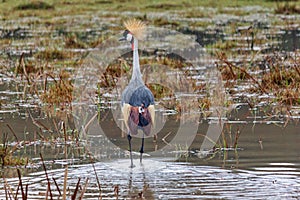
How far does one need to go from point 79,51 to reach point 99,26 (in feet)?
22.3

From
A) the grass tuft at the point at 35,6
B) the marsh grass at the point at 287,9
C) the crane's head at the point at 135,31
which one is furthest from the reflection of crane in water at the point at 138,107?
the grass tuft at the point at 35,6

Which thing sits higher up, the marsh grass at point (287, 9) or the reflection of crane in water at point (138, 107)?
the marsh grass at point (287, 9)

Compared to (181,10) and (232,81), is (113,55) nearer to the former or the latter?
(232,81)

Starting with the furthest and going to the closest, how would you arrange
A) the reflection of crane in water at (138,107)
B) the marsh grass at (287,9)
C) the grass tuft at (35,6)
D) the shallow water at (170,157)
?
1. the grass tuft at (35,6)
2. the marsh grass at (287,9)
3. the reflection of crane in water at (138,107)
4. the shallow water at (170,157)

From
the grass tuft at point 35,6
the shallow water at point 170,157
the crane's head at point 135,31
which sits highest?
the grass tuft at point 35,6

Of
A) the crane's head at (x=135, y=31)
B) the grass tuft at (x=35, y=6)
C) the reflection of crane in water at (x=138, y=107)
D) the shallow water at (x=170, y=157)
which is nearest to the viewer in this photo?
the shallow water at (x=170, y=157)

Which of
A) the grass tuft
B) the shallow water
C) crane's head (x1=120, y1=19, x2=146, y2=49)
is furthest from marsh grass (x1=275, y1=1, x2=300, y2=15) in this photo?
crane's head (x1=120, y1=19, x2=146, y2=49)

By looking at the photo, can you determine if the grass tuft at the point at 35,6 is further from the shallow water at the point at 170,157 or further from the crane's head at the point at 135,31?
the crane's head at the point at 135,31

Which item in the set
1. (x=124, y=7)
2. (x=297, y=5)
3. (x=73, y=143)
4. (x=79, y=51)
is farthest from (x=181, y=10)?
(x=73, y=143)

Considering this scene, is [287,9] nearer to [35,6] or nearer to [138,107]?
[35,6]

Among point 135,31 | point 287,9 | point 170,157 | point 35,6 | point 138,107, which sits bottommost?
point 170,157

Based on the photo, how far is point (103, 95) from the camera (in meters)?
11.7

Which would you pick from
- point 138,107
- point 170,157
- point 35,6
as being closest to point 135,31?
point 138,107

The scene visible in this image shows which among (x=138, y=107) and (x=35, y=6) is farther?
(x=35, y=6)
